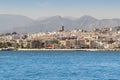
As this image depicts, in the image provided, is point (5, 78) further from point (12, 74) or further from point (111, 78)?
point (111, 78)

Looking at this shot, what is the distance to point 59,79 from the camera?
4709cm

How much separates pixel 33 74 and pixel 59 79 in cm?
547

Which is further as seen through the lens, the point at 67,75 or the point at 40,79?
the point at 67,75

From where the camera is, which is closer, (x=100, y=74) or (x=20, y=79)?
(x=20, y=79)

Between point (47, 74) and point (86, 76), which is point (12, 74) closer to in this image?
point (47, 74)

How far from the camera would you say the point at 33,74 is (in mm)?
52094

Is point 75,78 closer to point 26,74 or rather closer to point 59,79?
point 59,79

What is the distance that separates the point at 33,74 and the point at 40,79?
16.0 ft

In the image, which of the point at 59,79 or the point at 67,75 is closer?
the point at 59,79

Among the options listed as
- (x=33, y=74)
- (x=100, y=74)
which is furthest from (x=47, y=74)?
(x=100, y=74)

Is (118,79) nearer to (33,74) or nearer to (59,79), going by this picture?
(59,79)

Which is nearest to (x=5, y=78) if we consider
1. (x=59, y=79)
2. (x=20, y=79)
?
(x=20, y=79)

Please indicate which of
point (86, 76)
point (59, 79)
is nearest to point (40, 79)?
point (59, 79)

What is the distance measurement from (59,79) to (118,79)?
14.9 ft
